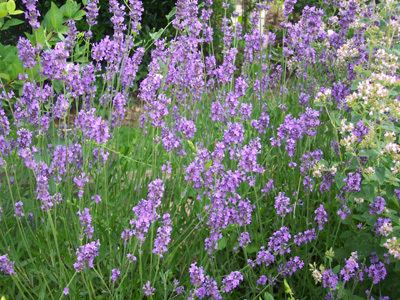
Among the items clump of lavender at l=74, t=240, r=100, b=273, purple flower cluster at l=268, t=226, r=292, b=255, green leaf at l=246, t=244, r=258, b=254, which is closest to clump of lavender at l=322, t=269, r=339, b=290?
purple flower cluster at l=268, t=226, r=292, b=255

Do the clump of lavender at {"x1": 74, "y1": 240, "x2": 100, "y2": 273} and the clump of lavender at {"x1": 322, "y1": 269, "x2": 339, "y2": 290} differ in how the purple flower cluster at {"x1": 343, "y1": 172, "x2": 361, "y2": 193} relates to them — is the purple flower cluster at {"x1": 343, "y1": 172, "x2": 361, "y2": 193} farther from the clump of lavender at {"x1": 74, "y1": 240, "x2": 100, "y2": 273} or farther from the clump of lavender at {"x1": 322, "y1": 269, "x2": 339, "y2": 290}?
the clump of lavender at {"x1": 74, "y1": 240, "x2": 100, "y2": 273}

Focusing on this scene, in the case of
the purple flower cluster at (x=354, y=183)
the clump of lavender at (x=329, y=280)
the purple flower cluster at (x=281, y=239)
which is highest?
the purple flower cluster at (x=354, y=183)

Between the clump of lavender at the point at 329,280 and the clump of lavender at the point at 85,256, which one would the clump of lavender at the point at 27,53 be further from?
the clump of lavender at the point at 329,280

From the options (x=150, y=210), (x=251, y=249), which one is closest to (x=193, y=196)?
(x=251, y=249)

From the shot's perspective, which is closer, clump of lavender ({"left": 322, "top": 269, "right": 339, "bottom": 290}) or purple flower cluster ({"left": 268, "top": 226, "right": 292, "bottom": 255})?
clump of lavender ({"left": 322, "top": 269, "right": 339, "bottom": 290})

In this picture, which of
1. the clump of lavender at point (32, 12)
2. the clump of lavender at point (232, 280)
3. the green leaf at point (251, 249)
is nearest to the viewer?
the clump of lavender at point (232, 280)

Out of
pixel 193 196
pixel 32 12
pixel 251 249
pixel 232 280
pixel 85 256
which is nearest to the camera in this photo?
pixel 85 256

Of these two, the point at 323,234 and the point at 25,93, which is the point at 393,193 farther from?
the point at 25,93

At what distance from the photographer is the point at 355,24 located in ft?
10.1

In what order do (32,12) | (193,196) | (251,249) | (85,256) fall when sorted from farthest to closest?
(193,196), (251,249), (32,12), (85,256)

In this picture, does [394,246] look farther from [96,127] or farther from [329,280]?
[96,127]

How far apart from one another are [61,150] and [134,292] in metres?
0.69

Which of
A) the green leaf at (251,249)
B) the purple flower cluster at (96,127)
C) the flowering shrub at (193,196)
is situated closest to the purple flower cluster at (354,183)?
the flowering shrub at (193,196)

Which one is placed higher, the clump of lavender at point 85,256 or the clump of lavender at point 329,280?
the clump of lavender at point 85,256
